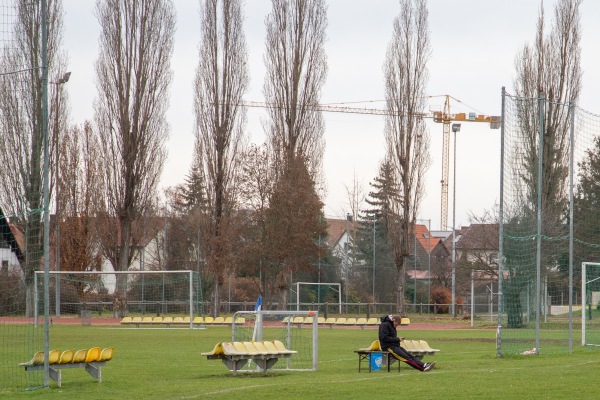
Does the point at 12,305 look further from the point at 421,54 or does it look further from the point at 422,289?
the point at 422,289

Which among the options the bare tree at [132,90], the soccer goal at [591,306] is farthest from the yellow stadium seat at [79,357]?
the bare tree at [132,90]

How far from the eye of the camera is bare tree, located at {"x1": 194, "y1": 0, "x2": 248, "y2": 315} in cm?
5175

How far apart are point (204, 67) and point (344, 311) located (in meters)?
18.8

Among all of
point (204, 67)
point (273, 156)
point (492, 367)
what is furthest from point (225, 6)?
point (492, 367)

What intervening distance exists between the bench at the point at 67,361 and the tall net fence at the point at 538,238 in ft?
31.1

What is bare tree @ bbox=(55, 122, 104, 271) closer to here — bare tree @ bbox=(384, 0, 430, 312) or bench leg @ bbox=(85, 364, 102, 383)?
bare tree @ bbox=(384, 0, 430, 312)

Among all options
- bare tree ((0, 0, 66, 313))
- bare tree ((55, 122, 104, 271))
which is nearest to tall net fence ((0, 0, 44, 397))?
bare tree ((0, 0, 66, 313))

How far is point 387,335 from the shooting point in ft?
64.7

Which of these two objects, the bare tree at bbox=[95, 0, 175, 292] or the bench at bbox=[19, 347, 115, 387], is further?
the bare tree at bbox=[95, 0, 175, 292]

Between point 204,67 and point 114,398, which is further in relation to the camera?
point 204,67

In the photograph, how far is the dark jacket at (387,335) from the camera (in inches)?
771

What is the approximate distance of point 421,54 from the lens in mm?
53562

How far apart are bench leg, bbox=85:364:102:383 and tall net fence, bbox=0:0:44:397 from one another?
3220 millimetres

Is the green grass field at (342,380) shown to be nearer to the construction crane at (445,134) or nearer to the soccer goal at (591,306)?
the soccer goal at (591,306)
